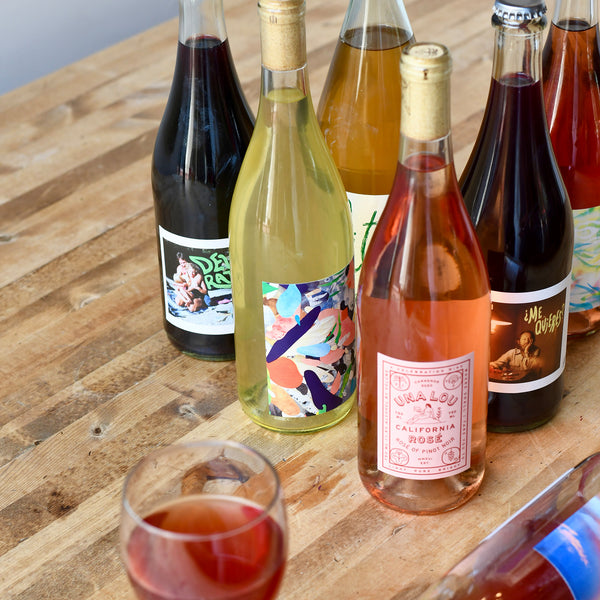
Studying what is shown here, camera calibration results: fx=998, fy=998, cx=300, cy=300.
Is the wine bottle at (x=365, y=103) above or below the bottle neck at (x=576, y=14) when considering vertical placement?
below

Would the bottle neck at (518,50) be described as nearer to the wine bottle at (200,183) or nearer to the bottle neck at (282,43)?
the bottle neck at (282,43)

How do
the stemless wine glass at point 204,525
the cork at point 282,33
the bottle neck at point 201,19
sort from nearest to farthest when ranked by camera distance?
the stemless wine glass at point 204,525 < the cork at point 282,33 < the bottle neck at point 201,19

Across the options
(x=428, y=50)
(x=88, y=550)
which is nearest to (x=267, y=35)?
(x=428, y=50)

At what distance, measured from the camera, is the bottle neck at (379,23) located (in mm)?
783

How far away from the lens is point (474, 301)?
2.12 feet

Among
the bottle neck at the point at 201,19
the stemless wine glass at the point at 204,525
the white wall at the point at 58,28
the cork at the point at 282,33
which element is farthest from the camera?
the white wall at the point at 58,28

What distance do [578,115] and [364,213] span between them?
19 cm

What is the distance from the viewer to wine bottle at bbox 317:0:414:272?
79 cm

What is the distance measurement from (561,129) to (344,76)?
0.18 meters

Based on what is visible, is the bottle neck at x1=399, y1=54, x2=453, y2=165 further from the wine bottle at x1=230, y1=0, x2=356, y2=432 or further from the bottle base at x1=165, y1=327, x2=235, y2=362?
the bottle base at x1=165, y1=327, x2=235, y2=362

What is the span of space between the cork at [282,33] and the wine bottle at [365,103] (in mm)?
174

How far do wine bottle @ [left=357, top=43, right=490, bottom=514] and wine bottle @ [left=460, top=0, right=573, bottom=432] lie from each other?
43 mm

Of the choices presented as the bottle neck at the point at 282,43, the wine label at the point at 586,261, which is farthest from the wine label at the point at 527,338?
the bottle neck at the point at 282,43

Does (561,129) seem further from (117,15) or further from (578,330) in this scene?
(117,15)
